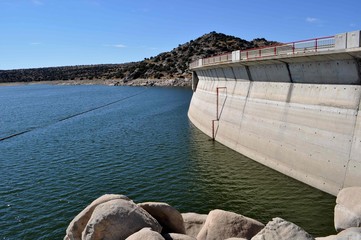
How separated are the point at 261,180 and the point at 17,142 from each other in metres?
27.3

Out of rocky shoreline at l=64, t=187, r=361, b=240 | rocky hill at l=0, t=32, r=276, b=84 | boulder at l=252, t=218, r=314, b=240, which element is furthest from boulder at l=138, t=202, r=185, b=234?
rocky hill at l=0, t=32, r=276, b=84

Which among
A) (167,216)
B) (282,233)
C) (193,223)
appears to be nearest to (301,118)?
(193,223)

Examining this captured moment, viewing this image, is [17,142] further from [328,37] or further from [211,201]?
[328,37]

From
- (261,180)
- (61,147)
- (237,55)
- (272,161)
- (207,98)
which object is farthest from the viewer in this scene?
(207,98)

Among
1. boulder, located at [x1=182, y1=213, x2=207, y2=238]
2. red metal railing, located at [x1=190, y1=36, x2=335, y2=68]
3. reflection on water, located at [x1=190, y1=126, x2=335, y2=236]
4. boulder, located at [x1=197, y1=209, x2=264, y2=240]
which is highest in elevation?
red metal railing, located at [x1=190, y1=36, x2=335, y2=68]

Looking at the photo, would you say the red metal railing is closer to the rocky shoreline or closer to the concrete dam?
the concrete dam

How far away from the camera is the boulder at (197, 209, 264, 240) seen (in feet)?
32.0

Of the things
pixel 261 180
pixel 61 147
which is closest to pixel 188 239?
pixel 261 180

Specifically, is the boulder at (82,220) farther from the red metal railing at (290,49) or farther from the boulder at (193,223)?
the red metal railing at (290,49)

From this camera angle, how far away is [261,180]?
19.7 m

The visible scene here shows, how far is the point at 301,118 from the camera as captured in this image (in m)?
19.1

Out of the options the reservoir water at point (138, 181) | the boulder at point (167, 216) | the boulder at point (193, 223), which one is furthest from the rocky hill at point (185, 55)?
the boulder at point (167, 216)

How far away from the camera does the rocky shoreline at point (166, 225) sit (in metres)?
7.99

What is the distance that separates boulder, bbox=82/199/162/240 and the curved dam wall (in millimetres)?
10934
